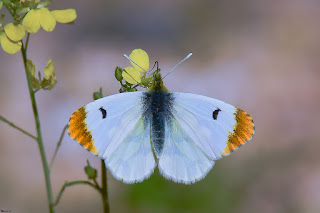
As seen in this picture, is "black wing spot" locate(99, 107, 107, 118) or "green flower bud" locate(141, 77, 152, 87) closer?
"black wing spot" locate(99, 107, 107, 118)

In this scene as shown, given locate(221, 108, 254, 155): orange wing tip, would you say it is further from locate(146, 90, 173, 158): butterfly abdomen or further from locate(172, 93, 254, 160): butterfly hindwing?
locate(146, 90, 173, 158): butterfly abdomen

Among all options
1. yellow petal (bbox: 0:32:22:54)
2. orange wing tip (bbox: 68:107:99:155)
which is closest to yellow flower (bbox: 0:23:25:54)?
yellow petal (bbox: 0:32:22:54)

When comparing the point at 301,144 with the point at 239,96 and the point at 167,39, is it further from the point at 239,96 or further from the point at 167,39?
the point at 167,39

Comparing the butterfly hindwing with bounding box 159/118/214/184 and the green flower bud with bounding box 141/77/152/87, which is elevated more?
the green flower bud with bounding box 141/77/152/87

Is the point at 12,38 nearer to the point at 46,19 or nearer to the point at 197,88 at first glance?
the point at 46,19

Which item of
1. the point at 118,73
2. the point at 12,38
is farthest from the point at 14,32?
the point at 118,73

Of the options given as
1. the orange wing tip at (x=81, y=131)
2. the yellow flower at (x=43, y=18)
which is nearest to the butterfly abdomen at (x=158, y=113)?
the orange wing tip at (x=81, y=131)
